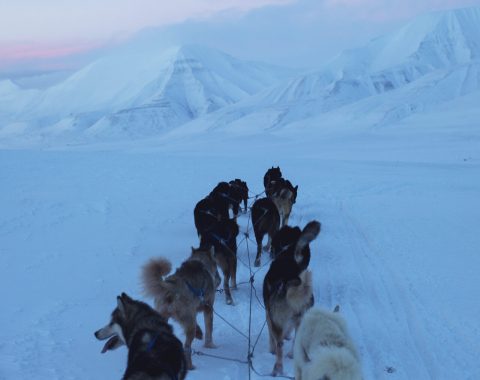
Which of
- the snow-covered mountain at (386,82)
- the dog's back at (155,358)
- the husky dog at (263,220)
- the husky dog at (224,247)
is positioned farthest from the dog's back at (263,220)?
the snow-covered mountain at (386,82)

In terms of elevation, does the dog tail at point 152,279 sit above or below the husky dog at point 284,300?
above

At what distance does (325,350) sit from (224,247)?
2722 millimetres

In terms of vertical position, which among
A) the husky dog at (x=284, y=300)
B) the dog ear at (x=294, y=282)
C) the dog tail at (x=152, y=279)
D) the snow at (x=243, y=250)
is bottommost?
the snow at (x=243, y=250)

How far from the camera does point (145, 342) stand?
3.24 metres

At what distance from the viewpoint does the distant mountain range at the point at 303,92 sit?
2616 inches

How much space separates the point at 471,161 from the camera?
67.9 ft

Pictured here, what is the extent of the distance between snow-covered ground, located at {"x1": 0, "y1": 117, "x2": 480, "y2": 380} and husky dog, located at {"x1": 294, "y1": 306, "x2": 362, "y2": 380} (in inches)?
34.5

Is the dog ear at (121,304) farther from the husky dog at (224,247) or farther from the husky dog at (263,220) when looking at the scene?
the husky dog at (263,220)

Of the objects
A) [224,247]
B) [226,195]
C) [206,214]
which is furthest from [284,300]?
[226,195]

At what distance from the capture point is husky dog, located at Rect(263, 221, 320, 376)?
3.86 meters

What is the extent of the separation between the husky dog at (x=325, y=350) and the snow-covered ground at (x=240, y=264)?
0.88 m

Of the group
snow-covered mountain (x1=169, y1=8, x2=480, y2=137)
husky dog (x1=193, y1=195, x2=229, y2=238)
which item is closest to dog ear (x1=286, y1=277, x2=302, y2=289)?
husky dog (x1=193, y1=195, x2=229, y2=238)

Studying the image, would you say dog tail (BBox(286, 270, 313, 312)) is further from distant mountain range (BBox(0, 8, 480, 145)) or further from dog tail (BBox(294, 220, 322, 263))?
distant mountain range (BBox(0, 8, 480, 145))

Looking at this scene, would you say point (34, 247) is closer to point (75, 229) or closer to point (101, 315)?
point (75, 229)
